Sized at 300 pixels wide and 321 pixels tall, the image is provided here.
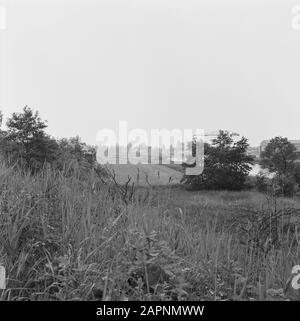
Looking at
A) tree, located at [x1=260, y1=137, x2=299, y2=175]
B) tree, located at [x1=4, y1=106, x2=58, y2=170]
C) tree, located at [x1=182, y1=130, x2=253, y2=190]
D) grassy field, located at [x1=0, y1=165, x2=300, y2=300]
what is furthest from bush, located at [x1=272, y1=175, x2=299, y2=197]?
grassy field, located at [x1=0, y1=165, x2=300, y2=300]

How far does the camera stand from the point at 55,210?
3062 millimetres

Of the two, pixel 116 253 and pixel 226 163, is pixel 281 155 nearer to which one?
pixel 226 163

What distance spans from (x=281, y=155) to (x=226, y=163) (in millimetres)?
1387

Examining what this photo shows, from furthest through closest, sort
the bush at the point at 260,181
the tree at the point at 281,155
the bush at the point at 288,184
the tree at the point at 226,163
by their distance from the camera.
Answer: the tree at the point at 226,163 → the tree at the point at 281,155 → the bush at the point at 260,181 → the bush at the point at 288,184

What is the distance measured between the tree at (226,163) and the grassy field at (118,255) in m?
7.72

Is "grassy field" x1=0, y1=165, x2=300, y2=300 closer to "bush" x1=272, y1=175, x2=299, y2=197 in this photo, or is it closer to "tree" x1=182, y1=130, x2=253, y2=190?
"bush" x1=272, y1=175, x2=299, y2=197

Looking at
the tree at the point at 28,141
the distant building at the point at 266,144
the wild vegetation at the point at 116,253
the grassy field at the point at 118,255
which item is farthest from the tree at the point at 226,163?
the grassy field at the point at 118,255

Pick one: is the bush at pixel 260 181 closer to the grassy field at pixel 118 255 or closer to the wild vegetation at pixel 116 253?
the wild vegetation at pixel 116 253

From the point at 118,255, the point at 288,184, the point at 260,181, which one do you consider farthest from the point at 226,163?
the point at 118,255

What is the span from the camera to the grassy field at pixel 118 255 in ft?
7.25

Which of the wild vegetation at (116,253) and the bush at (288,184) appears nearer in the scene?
the wild vegetation at (116,253)

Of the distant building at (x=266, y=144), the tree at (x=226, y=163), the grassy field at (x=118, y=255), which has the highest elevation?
the distant building at (x=266, y=144)

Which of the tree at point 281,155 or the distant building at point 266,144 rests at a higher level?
the distant building at point 266,144
